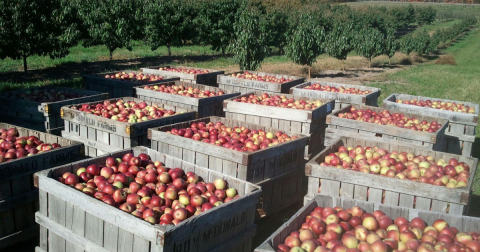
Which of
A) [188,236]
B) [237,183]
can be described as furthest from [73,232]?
[237,183]

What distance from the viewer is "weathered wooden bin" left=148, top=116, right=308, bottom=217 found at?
6273 mm

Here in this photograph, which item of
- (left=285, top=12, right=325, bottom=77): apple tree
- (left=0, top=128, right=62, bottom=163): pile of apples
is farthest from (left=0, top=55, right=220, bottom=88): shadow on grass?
(left=0, top=128, right=62, bottom=163): pile of apples

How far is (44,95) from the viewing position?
1051 centimetres

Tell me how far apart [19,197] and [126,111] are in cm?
342

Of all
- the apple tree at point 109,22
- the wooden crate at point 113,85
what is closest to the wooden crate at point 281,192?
the wooden crate at point 113,85

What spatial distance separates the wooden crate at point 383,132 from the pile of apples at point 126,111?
131 inches

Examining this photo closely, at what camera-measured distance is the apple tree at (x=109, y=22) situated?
2831cm

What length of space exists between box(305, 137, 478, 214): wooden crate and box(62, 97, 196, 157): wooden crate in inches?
125

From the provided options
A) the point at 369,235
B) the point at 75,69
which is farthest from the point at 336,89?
the point at 75,69

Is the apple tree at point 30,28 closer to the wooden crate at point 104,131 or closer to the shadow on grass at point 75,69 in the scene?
the shadow on grass at point 75,69

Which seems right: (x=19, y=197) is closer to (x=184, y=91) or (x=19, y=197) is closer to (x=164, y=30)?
(x=184, y=91)

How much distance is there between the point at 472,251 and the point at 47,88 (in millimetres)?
10449

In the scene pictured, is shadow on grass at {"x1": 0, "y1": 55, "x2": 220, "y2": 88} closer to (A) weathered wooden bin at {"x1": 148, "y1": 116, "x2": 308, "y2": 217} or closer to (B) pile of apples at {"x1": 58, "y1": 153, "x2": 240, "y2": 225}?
(A) weathered wooden bin at {"x1": 148, "y1": 116, "x2": 308, "y2": 217}

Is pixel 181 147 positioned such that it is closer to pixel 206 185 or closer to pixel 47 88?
pixel 206 185
